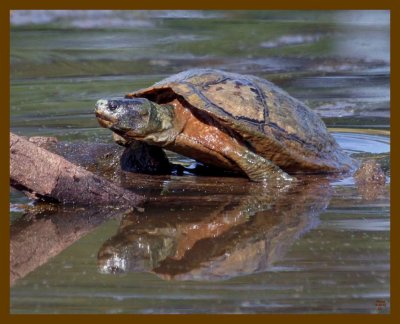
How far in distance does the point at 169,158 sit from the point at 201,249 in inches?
109

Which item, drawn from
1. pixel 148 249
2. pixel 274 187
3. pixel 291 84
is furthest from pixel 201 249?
pixel 291 84

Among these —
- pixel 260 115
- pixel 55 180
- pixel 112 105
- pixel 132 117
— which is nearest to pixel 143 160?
→ pixel 132 117

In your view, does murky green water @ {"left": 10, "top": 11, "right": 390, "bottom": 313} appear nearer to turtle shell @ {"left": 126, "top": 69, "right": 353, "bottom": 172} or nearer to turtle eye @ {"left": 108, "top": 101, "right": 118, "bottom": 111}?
turtle shell @ {"left": 126, "top": 69, "right": 353, "bottom": 172}

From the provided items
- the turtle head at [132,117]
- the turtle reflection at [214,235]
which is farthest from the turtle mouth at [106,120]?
the turtle reflection at [214,235]

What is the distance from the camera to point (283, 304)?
482 centimetres

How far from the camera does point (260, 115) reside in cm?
752

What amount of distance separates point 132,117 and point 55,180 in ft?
4.08

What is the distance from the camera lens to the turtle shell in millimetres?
7445

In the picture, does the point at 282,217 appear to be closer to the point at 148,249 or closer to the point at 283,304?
the point at 148,249

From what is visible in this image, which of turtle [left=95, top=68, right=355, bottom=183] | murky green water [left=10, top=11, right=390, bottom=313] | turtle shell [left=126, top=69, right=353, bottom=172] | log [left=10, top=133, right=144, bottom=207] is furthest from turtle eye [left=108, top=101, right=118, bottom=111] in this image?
log [left=10, top=133, right=144, bottom=207]

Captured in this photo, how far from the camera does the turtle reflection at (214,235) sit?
18.0ft

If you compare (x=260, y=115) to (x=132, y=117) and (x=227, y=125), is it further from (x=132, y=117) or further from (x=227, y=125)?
(x=132, y=117)

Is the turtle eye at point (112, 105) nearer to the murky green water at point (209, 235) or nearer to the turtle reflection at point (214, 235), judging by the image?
the murky green water at point (209, 235)

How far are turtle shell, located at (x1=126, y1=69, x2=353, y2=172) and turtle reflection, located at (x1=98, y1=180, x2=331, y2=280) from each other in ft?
1.53
